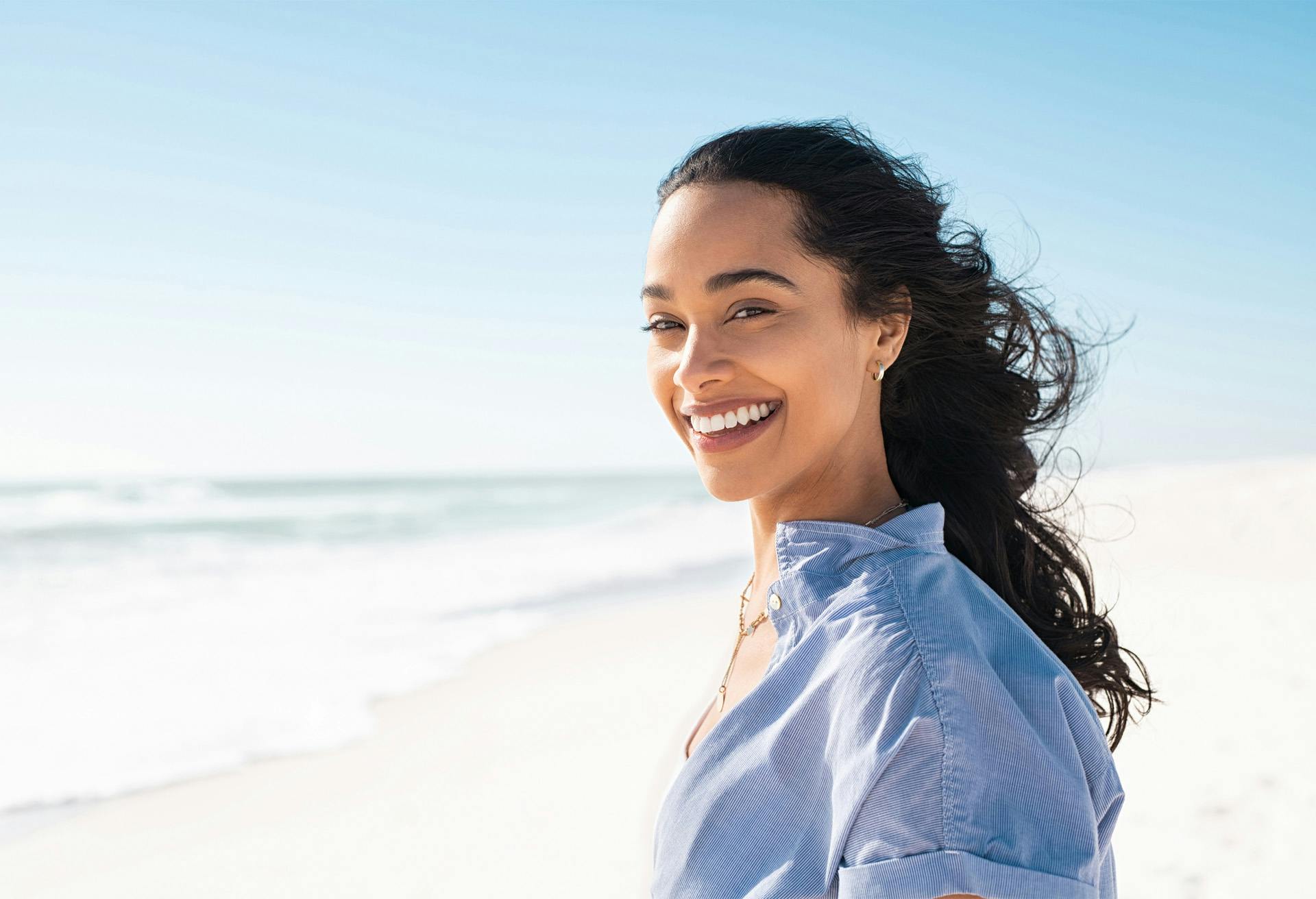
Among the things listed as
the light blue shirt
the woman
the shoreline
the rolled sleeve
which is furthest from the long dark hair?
the shoreline

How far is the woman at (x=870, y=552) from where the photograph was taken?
1216mm

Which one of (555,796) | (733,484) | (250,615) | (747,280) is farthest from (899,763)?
(250,615)

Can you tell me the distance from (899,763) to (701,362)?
0.78m

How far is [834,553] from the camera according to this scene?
1.65m

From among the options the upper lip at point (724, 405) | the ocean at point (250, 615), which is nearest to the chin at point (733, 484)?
the upper lip at point (724, 405)

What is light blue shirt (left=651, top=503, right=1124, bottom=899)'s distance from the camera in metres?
1.19

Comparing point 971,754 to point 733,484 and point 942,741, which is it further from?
point 733,484

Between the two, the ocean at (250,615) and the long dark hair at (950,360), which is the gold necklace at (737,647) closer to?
the long dark hair at (950,360)

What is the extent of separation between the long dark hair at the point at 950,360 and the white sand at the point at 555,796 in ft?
2.21

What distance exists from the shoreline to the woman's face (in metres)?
1.35

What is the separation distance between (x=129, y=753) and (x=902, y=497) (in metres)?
5.49

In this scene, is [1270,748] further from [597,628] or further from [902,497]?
[597,628]

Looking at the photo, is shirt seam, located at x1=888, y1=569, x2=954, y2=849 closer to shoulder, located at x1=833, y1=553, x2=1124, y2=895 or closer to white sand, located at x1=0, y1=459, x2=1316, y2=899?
shoulder, located at x1=833, y1=553, x2=1124, y2=895

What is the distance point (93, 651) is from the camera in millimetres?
8406
